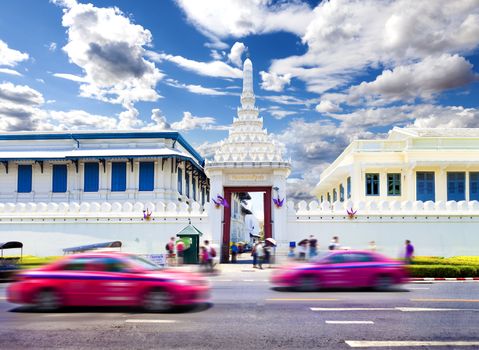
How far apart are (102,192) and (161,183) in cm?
434

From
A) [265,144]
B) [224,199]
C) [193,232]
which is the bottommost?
[193,232]

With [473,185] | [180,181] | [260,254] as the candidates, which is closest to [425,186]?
[473,185]

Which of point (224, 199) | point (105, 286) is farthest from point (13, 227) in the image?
point (105, 286)

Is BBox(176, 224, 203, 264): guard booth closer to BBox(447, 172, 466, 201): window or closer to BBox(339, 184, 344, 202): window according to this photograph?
BBox(447, 172, 466, 201): window

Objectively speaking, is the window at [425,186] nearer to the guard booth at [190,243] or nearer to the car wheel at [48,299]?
the guard booth at [190,243]

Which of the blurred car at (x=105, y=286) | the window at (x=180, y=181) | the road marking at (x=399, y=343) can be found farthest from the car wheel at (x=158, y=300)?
the window at (x=180, y=181)

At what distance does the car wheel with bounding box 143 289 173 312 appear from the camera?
38.9 ft

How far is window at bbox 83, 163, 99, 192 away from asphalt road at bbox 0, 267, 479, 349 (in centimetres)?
2209

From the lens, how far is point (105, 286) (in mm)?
12000

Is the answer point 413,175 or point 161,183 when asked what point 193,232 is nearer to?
point 161,183

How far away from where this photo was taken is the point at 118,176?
118 ft

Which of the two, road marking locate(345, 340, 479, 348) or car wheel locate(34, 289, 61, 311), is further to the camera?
car wheel locate(34, 289, 61, 311)

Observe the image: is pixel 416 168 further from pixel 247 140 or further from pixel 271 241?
pixel 271 241

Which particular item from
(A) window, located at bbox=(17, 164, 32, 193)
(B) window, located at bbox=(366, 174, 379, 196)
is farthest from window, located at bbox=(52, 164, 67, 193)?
(B) window, located at bbox=(366, 174, 379, 196)
